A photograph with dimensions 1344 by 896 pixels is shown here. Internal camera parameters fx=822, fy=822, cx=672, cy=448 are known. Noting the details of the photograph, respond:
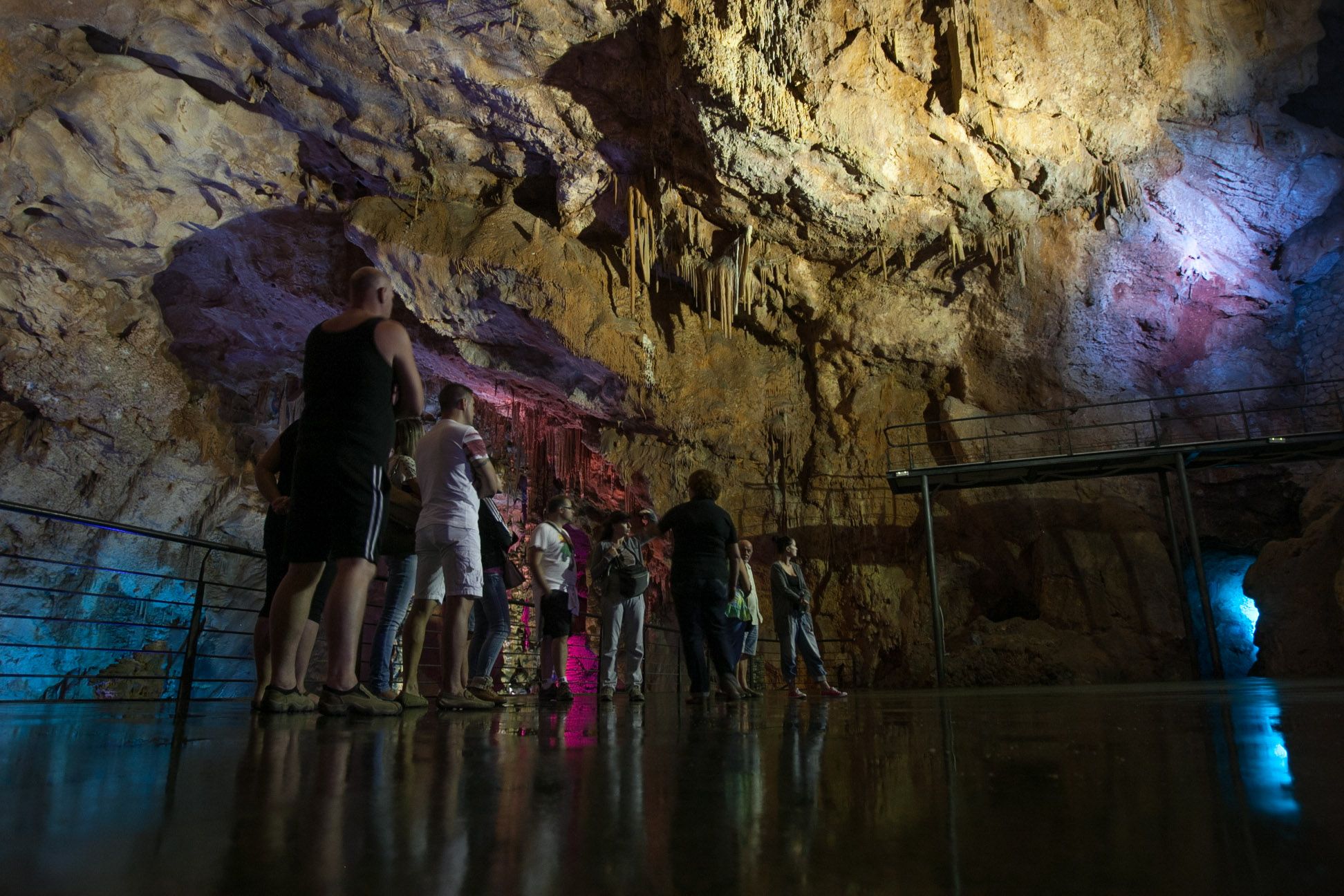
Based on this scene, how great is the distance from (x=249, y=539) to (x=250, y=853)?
16.7 meters

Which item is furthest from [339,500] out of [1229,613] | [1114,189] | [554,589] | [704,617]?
[1229,613]

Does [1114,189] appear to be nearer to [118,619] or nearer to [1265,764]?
[1265,764]

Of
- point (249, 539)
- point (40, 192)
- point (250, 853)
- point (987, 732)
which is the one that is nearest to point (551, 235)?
point (40, 192)

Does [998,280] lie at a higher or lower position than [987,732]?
higher

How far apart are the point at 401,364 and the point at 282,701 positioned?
1.32m

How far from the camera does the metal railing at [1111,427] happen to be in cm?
1309

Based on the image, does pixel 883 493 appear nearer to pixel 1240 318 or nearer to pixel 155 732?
pixel 1240 318

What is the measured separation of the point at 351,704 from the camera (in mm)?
2904

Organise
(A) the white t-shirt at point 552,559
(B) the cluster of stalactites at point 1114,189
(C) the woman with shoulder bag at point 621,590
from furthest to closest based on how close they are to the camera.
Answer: (B) the cluster of stalactites at point 1114,189 → (C) the woman with shoulder bag at point 621,590 → (A) the white t-shirt at point 552,559

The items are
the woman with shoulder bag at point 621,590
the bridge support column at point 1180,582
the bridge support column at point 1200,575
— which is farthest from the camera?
the bridge support column at point 1180,582

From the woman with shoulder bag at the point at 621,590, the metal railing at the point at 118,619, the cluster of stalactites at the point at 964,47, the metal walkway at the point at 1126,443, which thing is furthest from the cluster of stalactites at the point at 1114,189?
the woman with shoulder bag at the point at 621,590

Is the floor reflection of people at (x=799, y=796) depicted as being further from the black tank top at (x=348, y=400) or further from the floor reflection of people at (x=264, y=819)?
the black tank top at (x=348, y=400)

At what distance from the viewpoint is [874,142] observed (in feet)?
36.3

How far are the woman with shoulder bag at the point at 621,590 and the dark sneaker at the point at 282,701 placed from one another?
2.43 m
